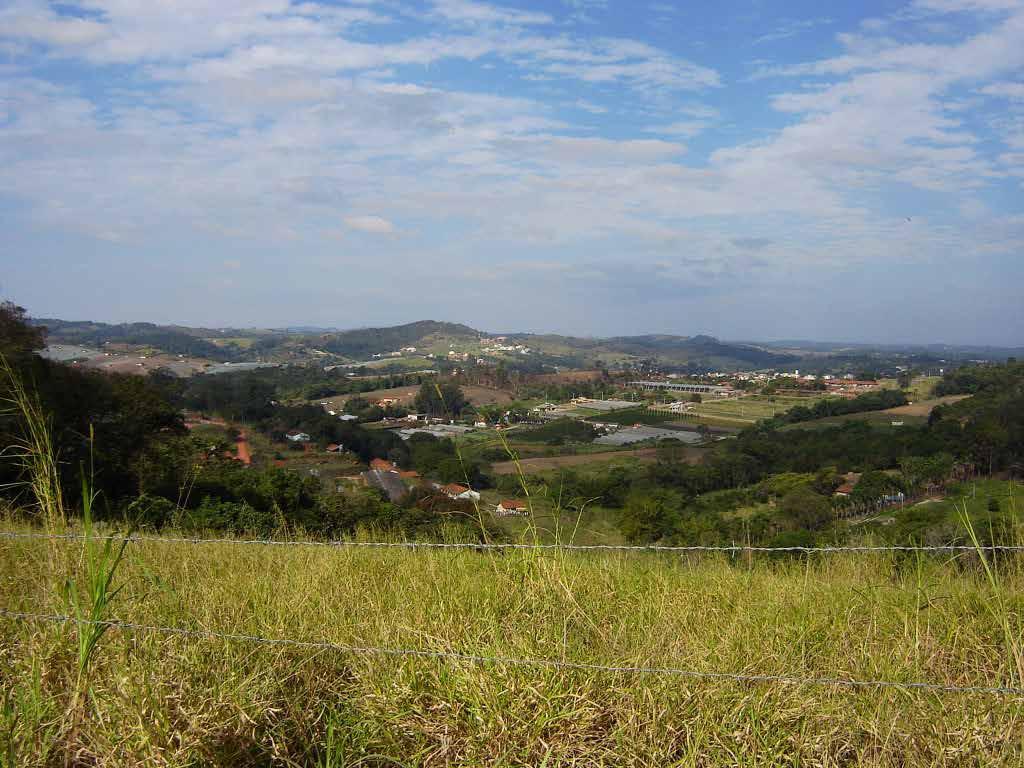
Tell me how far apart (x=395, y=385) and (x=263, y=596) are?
111ft

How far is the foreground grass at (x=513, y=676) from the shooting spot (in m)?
2.23

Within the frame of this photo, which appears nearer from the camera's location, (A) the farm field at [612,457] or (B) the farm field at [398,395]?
(A) the farm field at [612,457]

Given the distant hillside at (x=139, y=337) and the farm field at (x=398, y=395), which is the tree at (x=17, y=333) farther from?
the distant hillside at (x=139, y=337)

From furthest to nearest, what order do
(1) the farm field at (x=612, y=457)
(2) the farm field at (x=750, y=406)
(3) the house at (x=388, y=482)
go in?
(2) the farm field at (x=750, y=406)
(1) the farm field at (x=612, y=457)
(3) the house at (x=388, y=482)

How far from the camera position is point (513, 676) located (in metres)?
2.44

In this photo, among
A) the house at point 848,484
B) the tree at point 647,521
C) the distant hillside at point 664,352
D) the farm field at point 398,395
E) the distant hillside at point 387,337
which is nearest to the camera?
the tree at point 647,521

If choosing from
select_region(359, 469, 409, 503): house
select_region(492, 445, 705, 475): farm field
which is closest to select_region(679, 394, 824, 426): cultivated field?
select_region(492, 445, 705, 475): farm field

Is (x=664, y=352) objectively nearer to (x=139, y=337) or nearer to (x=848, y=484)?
(x=139, y=337)

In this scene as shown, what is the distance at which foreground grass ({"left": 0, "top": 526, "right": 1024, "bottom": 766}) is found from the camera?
2.23 meters

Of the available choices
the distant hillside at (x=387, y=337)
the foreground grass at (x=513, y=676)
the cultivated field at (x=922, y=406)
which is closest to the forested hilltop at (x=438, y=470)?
the foreground grass at (x=513, y=676)

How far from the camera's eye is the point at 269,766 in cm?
226

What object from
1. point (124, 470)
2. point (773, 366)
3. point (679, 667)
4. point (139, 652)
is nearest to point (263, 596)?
point (139, 652)

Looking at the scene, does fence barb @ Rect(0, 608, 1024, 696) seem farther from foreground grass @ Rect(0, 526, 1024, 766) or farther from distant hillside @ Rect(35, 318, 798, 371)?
distant hillside @ Rect(35, 318, 798, 371)

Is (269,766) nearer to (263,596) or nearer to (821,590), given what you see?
(263,596)
